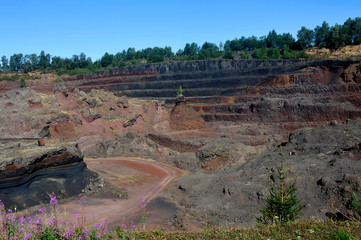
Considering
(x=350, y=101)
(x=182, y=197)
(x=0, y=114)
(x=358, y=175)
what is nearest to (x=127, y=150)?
(x=182, y=197)

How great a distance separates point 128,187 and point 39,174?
13.8ft

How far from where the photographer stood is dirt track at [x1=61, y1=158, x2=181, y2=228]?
10.8 metres

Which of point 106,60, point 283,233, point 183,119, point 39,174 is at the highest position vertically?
point 106,60

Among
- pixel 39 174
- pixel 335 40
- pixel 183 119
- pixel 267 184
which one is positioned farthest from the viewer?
pixel 335 40

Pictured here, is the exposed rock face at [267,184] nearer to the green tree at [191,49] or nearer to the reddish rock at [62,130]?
the reddish rock at [62,130]

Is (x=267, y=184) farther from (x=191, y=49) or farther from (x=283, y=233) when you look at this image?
(x=191, y=49)

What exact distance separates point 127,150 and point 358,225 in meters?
17.4

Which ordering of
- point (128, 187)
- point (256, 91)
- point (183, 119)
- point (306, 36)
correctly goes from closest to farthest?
point (128, 187) → point (183, 119) → point (256, 91) → point (306, 36)

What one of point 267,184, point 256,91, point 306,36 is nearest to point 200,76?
point 256,91

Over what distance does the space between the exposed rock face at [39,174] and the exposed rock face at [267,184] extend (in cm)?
434

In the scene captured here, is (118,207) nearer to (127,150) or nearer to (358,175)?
(358,175)

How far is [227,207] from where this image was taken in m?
12.4

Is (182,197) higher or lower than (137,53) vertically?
lower

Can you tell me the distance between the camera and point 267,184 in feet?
43.6
